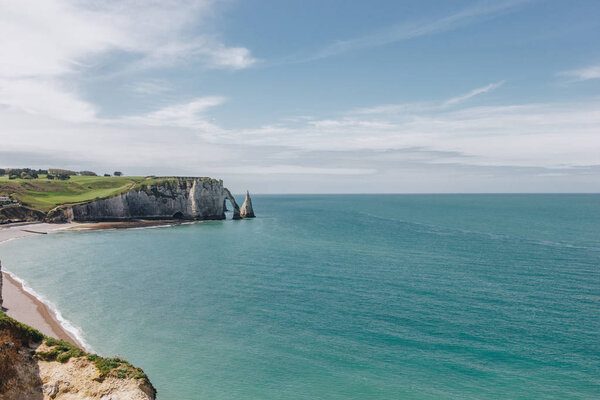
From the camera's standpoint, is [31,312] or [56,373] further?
[31,312]

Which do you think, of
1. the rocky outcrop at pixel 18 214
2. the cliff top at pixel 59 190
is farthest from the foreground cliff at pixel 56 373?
the rocky outcrop at pixel 18 214

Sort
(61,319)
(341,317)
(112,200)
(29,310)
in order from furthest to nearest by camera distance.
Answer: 1. (112,200)
2. (29,310)
3. (341,317)
4. (61,319)

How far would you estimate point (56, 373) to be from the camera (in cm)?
2025

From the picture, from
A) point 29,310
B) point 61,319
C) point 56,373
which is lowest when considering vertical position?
point 61,319

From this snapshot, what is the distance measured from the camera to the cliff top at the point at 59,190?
12531 centimetres

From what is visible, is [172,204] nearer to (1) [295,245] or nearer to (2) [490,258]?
(1) [295,245]

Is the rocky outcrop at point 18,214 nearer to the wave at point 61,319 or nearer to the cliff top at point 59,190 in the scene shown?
the cliff top at point 59,190

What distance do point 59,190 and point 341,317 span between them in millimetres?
152475

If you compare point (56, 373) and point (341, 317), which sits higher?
point (56, 373)

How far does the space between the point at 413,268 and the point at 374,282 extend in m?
11.8

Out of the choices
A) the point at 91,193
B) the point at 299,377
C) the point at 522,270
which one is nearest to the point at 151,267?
the point at 299,377

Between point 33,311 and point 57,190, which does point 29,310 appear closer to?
point 33,311

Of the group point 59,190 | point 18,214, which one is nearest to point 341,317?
point 18,214

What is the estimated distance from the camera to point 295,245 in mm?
80875
